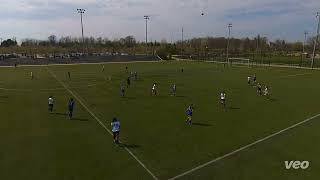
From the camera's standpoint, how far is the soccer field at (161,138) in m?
16.2

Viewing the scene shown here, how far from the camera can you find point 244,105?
32.6 m

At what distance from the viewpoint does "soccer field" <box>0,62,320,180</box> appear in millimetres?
16234

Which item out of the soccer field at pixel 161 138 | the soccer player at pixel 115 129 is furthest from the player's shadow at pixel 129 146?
the soccer player at pixel 115 129

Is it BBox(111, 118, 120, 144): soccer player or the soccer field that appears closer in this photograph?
the soccer field

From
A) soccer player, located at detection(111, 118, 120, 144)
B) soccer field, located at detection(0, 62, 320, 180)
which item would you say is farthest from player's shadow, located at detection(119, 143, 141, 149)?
→ soccer player, located at detection(111, 118, 120, 144)

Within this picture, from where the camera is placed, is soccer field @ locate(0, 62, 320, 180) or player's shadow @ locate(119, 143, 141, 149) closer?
soccer field @ locate(0, 62, 320, 180)

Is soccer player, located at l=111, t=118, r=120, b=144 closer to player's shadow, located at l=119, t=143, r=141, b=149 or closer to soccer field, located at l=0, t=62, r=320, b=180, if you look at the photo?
soccer field, located at l=0, t=62, r=320, b=180

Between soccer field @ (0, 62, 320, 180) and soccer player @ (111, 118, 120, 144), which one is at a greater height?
soccer player @ (111, 118, 120, 144)

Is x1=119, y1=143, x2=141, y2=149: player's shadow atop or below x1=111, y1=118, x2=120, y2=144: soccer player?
below

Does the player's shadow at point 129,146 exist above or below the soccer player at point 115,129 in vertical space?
below

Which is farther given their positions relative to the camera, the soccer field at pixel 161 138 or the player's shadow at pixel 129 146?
the player's shadow at pixel 129 146

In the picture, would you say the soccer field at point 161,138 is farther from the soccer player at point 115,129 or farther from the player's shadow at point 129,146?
the soccer player at point 115,129

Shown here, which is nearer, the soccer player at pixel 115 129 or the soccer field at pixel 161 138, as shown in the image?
the soccer field at pixel 161 138

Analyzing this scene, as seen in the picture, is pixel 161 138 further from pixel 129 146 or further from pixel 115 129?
pixel 115 129
